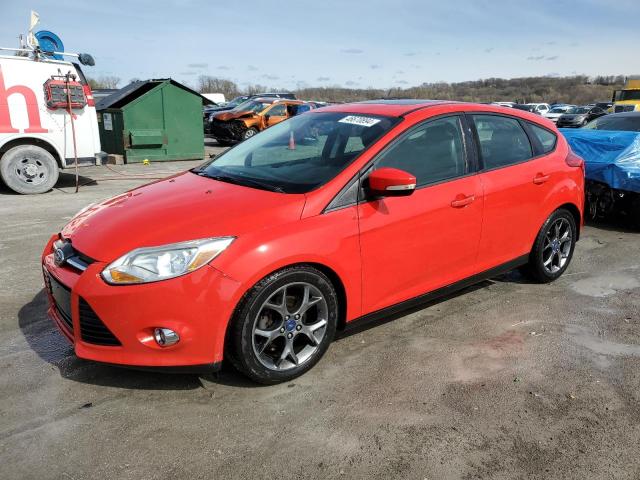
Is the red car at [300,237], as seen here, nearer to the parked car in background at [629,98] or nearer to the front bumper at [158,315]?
the front bumper at [158,315]

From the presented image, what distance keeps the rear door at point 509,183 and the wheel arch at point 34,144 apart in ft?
25.6

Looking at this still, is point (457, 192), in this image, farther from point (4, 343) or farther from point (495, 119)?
point (4, 343)

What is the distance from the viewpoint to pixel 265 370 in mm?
2891

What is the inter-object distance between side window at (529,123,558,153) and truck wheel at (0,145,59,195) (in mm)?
7870

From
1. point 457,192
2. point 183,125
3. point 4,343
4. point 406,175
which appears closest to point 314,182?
point 406,175

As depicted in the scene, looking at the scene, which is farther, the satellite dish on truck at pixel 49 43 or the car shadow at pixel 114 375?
the satellite dish on truck at pixel 49 43

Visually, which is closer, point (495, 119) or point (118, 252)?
point (118, 252)

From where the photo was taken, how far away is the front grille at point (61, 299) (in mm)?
2822

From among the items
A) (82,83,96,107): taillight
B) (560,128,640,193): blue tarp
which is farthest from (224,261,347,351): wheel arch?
(82,83,96,107): taillight

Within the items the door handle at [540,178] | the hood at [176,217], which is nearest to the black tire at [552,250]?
the door handle at [540,178]

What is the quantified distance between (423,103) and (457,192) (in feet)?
2.51

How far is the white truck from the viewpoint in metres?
8.43

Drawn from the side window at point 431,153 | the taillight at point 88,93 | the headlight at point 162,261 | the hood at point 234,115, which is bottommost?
the headlight at point 162,261

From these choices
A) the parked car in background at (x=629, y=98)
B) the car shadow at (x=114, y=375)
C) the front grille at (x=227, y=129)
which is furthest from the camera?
the parked car in background at (x=629, y=98)
